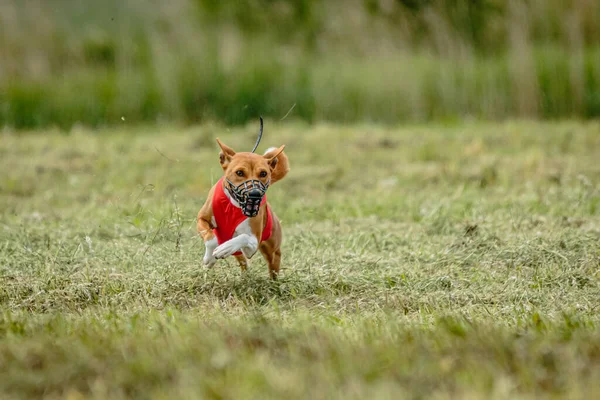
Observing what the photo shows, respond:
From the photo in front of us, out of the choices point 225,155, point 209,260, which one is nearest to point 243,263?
point 209,260

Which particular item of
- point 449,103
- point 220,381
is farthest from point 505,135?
point 220,381

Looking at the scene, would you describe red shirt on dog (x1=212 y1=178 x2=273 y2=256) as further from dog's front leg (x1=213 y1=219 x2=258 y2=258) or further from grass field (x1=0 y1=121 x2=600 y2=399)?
grass field (x1=0 y1=121 x2=600 y2=399)

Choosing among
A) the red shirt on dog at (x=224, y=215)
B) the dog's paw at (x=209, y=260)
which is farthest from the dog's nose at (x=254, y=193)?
the dog's paw at (x=209, y=260)

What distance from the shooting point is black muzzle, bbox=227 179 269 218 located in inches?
131

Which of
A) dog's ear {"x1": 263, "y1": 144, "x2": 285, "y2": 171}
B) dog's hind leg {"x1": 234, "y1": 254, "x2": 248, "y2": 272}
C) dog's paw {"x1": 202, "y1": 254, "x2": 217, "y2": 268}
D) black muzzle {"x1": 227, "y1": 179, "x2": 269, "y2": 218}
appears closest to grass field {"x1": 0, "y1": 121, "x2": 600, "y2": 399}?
dog's hind leg {"x1": 234, "y1": 254, "x2": 248, "y2": 272}

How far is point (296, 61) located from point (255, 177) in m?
6.53

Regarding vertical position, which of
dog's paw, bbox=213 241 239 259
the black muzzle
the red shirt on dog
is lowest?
dog's paw, bbox=213 241 239 259

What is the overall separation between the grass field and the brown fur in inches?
5.4

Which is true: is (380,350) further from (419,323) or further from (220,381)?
(419,323)

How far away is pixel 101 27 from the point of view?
982 centimetres

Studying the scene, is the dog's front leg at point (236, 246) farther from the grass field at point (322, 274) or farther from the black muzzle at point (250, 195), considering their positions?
the grass field at point (322, 274)

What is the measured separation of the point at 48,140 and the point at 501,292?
5.85 meters

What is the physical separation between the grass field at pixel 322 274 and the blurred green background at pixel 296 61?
42.1 inches

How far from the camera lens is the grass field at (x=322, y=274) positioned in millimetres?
2275
